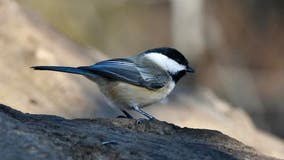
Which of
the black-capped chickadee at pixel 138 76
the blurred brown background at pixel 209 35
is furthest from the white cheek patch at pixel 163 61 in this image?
the blurred brown background at pixel 209 35

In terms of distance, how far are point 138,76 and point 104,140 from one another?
158cm

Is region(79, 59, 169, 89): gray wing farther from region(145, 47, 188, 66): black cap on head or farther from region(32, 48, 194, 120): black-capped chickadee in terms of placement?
region(145, 47, 188, 66): black cap on head

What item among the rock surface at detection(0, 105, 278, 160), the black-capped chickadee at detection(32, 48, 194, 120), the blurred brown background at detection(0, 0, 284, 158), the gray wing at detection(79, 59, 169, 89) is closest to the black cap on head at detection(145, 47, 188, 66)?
the black-capped chickadee at detection(32, 48, 194, 120)

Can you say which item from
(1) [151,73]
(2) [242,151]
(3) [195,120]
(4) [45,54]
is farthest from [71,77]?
(2) [242,151]

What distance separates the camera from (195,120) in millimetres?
7820

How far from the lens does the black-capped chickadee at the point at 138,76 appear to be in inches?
210

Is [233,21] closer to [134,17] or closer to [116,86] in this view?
[134,17]

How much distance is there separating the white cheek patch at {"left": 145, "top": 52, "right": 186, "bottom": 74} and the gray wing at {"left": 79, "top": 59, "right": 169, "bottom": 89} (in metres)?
0.05

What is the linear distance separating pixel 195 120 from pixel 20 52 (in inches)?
71.6

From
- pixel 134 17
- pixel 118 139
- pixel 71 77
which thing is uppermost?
pixel 134 17

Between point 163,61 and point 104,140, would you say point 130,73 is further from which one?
point 104,140

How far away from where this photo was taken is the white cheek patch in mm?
5688

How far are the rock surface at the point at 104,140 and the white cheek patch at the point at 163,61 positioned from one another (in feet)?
3.03

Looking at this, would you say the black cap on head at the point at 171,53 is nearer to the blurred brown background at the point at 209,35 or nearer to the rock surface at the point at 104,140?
the rock surface at the point at 104,140
